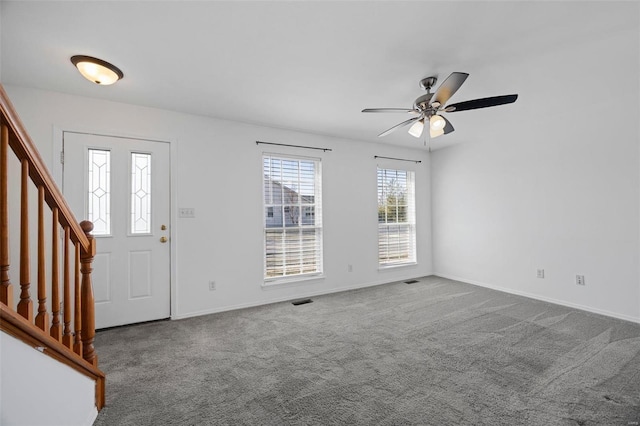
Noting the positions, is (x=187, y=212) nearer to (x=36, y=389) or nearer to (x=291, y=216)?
(x=291, y=216)

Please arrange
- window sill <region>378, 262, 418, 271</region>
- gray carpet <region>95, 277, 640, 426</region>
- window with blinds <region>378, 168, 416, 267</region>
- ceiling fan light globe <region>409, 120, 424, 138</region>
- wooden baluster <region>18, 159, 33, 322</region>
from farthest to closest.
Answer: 1. window with blinds <region>378, 168, 416, 267</region>
2. window sill <region>378, 262, 418, 271</region>
3. ceiling fan light globe <region>409, 120, 424, 138</region>
4. gray carpet <region>95, 277, 640, 426</region>
5. wooden baluster <region>18, 159, 33, 322</region>

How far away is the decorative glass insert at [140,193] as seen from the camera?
3.31 meters

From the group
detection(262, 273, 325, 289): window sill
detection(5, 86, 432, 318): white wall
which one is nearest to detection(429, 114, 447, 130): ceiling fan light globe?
detection(5, 86, 432, 318): white wall

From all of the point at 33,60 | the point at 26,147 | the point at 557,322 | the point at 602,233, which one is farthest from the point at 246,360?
the point at 602,233

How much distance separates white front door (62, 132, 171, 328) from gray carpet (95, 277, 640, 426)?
12.2 inches

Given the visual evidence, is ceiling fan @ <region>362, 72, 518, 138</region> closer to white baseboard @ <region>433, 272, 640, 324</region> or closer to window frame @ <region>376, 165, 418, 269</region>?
window frame @ <region>376, 165, 418, 269</region>

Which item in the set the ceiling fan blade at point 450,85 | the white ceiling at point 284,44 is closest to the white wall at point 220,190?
the white ceiling at point 284,44

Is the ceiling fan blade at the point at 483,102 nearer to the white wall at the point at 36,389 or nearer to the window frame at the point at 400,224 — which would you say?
the window frame at the point at 400,224

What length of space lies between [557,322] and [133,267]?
4.82 m

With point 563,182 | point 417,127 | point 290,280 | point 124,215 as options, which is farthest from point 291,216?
point 563,182

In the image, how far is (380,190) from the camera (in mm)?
5199

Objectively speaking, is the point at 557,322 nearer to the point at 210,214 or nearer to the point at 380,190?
the point at 380,190

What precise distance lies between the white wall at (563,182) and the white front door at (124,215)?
3.81m

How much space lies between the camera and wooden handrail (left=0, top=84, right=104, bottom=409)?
1.20 meters
